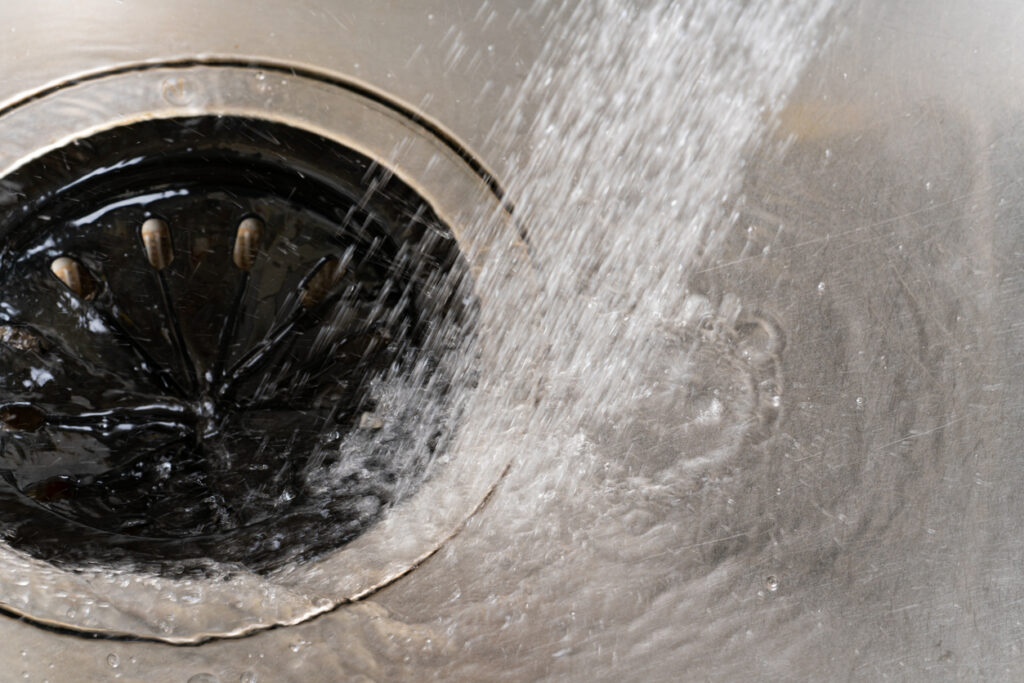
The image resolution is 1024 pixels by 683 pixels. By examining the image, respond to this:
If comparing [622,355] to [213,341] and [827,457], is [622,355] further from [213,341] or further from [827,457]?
[213,341]

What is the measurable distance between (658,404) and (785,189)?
0.27 m

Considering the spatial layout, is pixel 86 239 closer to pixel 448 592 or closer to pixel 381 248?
pixel 381 248

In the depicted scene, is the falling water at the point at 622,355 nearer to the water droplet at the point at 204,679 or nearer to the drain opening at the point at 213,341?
the drain opening at the point at 213,341

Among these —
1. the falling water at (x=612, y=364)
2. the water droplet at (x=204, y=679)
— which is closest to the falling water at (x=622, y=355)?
the falling water at (x=612, y=364)

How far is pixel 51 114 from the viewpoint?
0.76 meters

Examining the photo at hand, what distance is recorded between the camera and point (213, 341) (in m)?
0.80

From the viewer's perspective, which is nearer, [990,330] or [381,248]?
[381,248]

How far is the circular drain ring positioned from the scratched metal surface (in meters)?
0.02

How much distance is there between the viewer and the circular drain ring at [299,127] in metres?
0.76

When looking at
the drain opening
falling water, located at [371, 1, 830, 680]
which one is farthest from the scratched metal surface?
the drain opening

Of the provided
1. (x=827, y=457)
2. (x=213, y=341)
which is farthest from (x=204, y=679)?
(x=827, y=457)

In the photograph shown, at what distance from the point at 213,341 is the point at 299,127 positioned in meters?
0.23

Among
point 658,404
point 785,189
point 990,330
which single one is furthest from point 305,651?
point 990,330

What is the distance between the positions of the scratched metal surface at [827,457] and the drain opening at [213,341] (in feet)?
0.36
